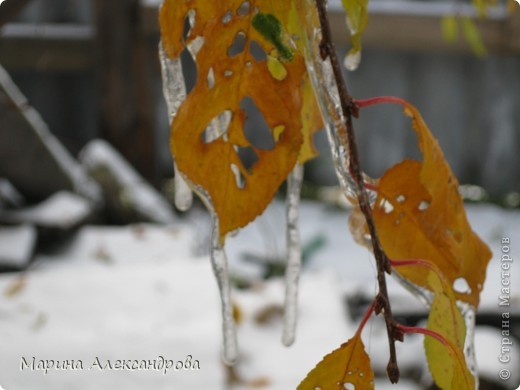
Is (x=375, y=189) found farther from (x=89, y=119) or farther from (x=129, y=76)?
(x=89, y=119)

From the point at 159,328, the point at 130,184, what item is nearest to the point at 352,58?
the point at 159,328

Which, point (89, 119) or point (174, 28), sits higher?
point (174, 28)

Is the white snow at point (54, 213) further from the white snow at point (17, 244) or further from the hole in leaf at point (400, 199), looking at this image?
the hole in leaf at point (400, 199)

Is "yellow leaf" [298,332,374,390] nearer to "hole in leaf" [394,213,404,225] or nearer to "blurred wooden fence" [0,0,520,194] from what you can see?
"hole in leaf" [394,213,404,225]

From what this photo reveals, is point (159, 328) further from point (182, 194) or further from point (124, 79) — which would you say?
point (124, 79)

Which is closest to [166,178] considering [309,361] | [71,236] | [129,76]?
[129,76]

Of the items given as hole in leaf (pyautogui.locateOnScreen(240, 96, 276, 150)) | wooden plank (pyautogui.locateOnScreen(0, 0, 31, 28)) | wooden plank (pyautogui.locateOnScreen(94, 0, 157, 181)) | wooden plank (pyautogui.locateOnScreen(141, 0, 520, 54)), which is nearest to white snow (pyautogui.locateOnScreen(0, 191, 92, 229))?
wooden plank (pyautogui.locateOnScreen(94, 0, 157, 181))
